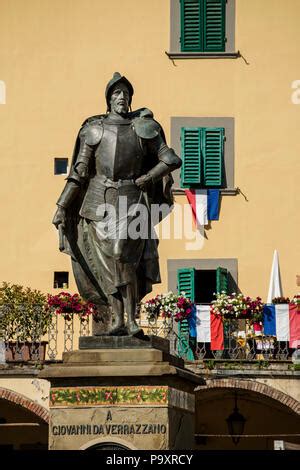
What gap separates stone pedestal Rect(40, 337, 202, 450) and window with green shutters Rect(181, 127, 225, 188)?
1701cm

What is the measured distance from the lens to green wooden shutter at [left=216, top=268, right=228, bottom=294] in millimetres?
29109

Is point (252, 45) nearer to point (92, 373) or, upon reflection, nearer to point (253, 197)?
point (253, 197)

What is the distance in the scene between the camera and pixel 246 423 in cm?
2758

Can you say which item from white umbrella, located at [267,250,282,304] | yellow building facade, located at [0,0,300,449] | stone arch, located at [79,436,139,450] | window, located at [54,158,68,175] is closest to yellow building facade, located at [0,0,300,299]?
yellow building facade, located at [0,0,300,449]

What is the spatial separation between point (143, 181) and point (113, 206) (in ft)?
1.27

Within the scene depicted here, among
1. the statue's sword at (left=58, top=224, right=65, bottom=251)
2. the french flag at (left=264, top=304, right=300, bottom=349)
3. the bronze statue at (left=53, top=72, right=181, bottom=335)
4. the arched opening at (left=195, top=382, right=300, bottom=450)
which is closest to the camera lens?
the bronze statue at (left=53, top=72, right=181, bottom=335)

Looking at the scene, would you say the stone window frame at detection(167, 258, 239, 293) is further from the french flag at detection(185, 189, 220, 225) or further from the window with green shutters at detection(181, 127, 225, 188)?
the window with green shutters at detection(181, 127, 225, 188)

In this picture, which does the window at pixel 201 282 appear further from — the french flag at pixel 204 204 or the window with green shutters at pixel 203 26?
the window with green shutters at pixel 203 26

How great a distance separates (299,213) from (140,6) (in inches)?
219

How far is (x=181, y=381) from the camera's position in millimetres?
13242

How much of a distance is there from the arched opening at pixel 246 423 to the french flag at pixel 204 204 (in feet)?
13.6

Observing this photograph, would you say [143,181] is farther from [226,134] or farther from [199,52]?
[199,52]

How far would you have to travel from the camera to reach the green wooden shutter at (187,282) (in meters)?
29.2

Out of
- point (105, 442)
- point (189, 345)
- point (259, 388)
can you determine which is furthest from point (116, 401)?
point (189, 345)
